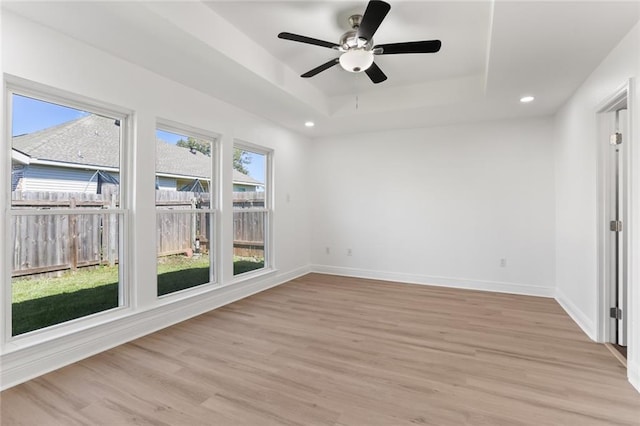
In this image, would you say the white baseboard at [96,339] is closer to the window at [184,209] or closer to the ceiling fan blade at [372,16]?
the window at [184,209]

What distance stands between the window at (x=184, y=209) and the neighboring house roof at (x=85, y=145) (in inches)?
0.7

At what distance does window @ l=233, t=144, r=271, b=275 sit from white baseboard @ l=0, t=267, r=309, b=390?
1.95ft

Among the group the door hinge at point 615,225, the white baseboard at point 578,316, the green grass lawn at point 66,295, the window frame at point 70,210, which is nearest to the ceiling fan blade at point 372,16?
the window frame at point 70,210

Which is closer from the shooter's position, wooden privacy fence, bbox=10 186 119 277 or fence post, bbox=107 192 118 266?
wooden privacy fence, bbox=10 186 119 277

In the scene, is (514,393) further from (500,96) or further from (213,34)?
(213,34)

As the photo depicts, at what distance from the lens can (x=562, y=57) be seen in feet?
8.73

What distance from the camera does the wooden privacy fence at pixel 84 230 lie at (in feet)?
7.80

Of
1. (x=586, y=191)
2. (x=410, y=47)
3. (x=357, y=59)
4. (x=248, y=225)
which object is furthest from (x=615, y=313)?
(x=248, y=225)

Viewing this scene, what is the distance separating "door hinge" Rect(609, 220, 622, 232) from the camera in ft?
8.92

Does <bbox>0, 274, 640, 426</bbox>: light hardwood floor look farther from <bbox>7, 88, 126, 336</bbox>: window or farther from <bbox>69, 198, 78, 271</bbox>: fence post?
<bbox>69, 198, 78, 271</bbox>: fence post

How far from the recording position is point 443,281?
492 cm

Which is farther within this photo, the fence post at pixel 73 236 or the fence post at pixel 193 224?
the fence post at pixel 193 224

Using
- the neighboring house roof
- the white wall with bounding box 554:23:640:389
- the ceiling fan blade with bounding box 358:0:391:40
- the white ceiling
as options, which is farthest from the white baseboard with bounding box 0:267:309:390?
the white wall with bounding box 554:23:640:389

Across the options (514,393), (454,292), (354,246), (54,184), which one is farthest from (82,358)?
(454,292)
